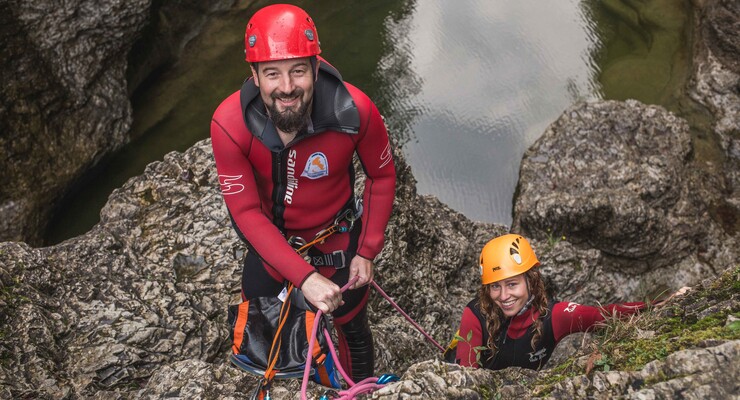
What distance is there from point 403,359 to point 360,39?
27.0 ft

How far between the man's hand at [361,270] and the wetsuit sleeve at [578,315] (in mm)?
1367

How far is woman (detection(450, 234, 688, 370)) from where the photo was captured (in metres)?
4.46

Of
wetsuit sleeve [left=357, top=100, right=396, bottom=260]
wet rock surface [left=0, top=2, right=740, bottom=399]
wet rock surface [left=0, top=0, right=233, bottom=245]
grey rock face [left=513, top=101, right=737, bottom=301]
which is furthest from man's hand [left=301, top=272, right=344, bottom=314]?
wet rock surface [left=0, top=0, right=233, bottom=245]

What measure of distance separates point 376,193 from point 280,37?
123 centimetres

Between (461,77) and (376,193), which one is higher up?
(376,193)

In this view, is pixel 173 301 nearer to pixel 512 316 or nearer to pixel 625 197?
pixel 512 316

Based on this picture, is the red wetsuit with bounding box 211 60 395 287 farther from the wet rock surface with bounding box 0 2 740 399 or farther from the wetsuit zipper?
the wet rock surface with bounding box 0 2 740 399

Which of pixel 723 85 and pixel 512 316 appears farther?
pixel 723 85

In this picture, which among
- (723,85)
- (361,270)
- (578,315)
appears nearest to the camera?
(361,270)

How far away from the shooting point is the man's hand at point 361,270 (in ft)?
13.1

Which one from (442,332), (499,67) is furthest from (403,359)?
(499,67)

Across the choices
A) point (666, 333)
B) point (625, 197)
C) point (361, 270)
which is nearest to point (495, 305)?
point (361, 270)

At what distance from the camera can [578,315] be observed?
4.29 meters

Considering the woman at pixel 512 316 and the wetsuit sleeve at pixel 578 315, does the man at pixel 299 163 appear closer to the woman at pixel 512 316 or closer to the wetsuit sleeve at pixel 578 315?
the woman at pixel 512 316
